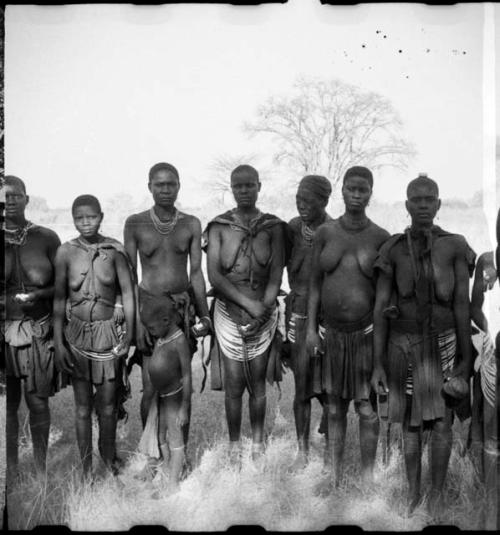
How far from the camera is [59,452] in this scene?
541cm

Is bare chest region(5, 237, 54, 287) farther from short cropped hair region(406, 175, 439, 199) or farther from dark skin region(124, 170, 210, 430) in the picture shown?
short cropped hair region(406, 175, 439, 199)

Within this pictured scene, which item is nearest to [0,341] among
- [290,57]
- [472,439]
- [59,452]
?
[59,452]

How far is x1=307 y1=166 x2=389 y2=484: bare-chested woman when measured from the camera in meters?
5.14

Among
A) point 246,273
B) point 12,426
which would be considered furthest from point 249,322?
point 12,426

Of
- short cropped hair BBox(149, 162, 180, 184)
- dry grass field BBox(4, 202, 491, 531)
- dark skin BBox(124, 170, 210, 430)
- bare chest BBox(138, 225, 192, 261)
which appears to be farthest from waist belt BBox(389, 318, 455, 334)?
short cropped hair BBox(149, 162, 180, 184)

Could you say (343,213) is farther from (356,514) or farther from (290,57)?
(356,514)

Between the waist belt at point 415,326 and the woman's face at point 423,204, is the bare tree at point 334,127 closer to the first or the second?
the woman's face at point 423,204

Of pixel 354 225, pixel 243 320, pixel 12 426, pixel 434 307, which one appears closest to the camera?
pixel 434 307

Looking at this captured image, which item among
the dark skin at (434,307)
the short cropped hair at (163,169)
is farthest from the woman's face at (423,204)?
the short cropped hair at (163,169)

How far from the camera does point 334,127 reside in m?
5.29

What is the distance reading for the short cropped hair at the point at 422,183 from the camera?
16.8ft

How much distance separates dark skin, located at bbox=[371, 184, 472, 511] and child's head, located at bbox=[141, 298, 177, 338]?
1.26m

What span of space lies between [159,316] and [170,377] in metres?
0.39

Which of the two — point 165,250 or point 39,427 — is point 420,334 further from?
point 39,427
